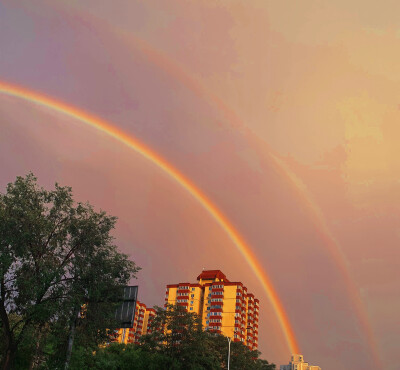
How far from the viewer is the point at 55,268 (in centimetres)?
3409

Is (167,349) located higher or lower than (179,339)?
lower

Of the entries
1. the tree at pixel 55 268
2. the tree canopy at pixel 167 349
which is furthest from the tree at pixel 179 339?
the tree at pixel 55 268

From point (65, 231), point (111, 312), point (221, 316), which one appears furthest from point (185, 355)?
point (221, 316)

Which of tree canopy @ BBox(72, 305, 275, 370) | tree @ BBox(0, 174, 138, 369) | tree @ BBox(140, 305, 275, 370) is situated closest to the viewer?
tree @ BBox(0, 174, 138, 369)

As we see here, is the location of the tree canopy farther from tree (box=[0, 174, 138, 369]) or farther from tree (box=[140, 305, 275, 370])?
tree (box=[0, 174, 138, 369])

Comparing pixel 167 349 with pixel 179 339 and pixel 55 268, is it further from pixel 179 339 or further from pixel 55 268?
pixel 55 268

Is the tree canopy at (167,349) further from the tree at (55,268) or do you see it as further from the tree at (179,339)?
the tree at (55,268)

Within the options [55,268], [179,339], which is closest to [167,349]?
[179,339]

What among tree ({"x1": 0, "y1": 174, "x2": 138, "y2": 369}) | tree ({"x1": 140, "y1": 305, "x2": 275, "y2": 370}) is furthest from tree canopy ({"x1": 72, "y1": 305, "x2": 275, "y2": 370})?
tree ({"x1": 0, "y1": 174, "x2": 138, "y2": 369})

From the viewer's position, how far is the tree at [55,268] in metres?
33.3

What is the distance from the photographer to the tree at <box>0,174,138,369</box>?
33312mm

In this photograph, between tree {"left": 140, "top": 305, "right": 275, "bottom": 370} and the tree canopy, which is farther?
tree {"left": 140, "top": 305, "right": 275, "bottom": 370}

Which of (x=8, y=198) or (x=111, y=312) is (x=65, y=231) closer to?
(x=8, y=198)

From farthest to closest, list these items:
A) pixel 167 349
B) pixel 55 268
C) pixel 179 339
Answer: pixel 179 339, pixel 167 349, pixel 55 268
